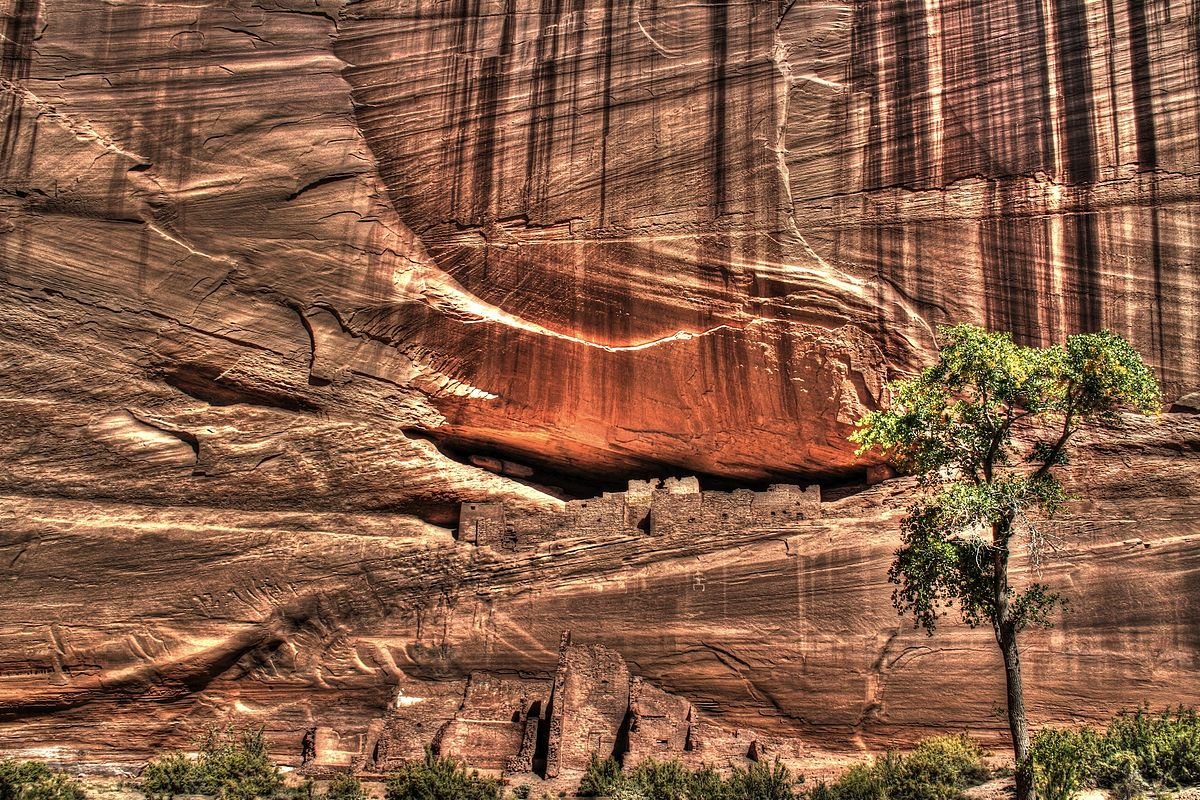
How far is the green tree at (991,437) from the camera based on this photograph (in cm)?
1547

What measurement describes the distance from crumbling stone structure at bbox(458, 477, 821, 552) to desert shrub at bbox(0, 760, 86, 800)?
677 centimetres

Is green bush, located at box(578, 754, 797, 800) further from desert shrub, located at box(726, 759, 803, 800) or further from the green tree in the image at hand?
the green tree

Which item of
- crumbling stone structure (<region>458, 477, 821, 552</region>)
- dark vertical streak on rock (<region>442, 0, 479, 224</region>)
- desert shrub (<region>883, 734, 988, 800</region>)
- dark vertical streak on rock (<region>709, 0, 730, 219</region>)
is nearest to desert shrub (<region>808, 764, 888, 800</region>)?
desert shrub (<region>883, 734, 988, 800</region>)

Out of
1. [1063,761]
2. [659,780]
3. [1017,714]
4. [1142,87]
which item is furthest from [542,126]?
[1063,761]

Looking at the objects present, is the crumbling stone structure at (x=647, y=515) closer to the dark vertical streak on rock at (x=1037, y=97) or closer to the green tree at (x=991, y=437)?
the green tree at (x=991, y=437)

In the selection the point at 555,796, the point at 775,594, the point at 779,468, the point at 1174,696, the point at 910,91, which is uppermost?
the point at 910,91

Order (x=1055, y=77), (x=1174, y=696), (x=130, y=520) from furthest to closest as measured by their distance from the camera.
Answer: (x=130, y=520) < (x=1055, y=77) < (x=1174, y=696)

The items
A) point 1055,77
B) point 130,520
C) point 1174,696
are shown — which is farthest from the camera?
point 130,520

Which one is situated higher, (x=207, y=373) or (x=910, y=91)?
(x=910, y=91)

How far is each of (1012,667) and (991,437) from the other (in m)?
2.70

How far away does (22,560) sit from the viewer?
2033cm

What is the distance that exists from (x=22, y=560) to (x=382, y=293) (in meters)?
6.83

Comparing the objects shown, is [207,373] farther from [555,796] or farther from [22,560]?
[555,796]

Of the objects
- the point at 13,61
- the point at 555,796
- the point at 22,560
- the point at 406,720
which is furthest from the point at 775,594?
the point at 13,61
